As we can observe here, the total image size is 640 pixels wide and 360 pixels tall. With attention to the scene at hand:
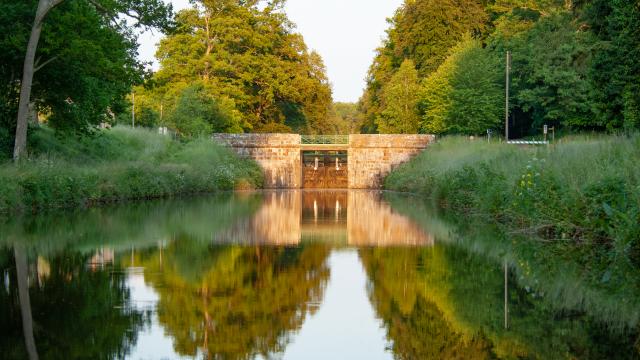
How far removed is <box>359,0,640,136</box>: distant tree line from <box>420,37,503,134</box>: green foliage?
0.07 meters

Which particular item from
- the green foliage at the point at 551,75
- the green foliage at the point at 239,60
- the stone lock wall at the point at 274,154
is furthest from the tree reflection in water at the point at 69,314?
the green foliage at the point at 239,60

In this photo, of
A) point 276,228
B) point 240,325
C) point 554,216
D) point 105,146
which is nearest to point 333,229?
point 276,228

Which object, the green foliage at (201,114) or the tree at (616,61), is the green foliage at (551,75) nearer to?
the tree at (616,61)

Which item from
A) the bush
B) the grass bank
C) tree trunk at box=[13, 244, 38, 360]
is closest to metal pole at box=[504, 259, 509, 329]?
the grass bank

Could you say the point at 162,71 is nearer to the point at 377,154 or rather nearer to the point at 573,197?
the point at 377,154

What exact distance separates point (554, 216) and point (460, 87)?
45553mm

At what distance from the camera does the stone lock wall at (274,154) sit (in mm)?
58688

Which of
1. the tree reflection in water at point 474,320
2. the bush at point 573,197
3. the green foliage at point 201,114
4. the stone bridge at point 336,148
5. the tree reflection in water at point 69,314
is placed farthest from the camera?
the stone bridge at point 336,148

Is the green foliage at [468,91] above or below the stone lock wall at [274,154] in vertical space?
above

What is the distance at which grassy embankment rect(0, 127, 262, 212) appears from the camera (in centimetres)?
2544

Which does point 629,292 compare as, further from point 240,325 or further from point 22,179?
point 22,179

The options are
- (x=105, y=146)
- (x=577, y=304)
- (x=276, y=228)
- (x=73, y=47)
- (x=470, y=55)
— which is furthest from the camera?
(x=470, y=55)

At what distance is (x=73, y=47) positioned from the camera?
28094 millimetres

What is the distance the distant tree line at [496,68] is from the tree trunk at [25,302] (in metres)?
26.0
